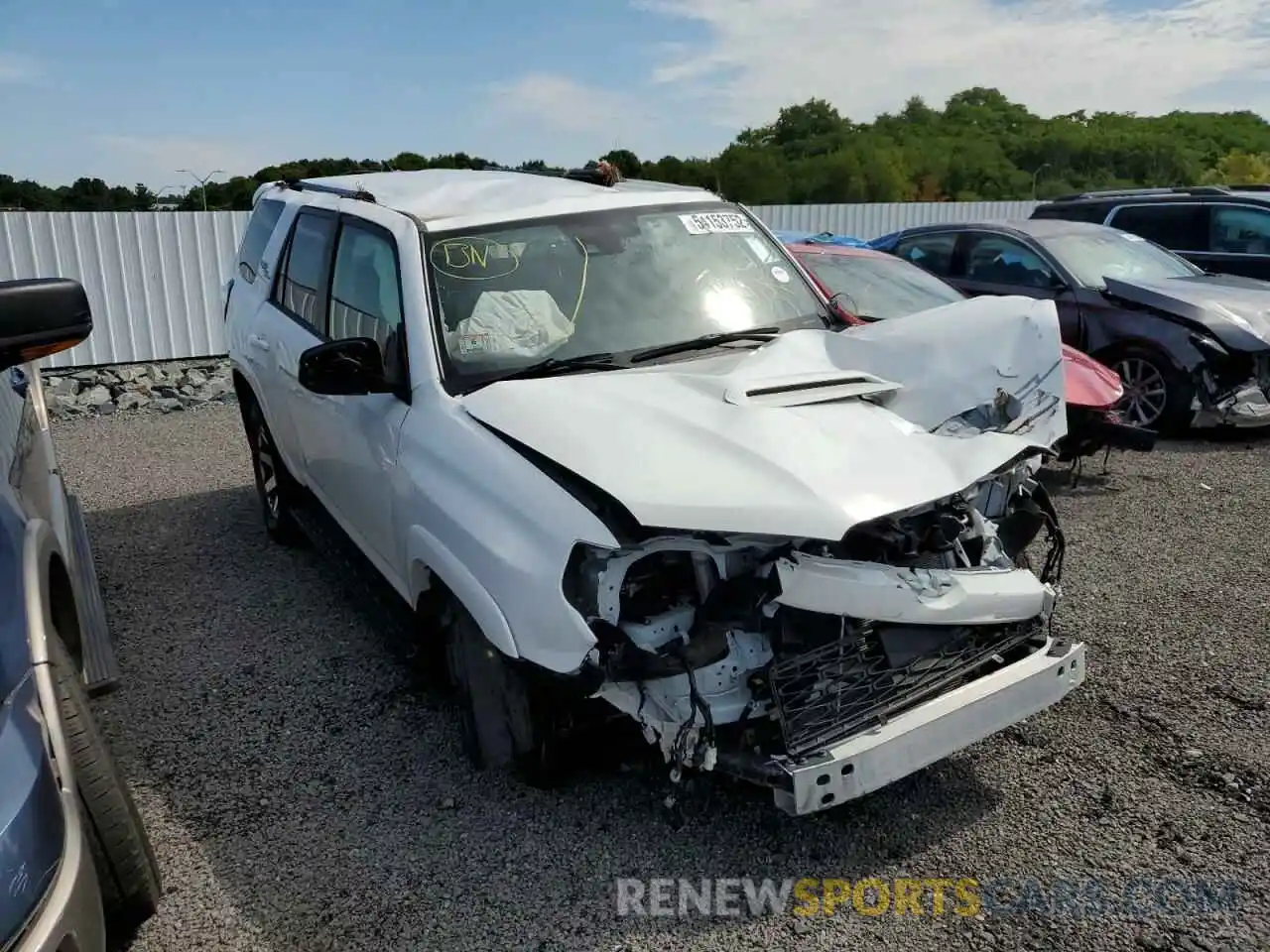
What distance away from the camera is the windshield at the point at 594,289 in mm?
3465

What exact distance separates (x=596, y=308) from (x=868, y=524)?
143cm

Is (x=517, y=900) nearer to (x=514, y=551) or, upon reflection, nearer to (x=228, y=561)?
(x=514, y=551)

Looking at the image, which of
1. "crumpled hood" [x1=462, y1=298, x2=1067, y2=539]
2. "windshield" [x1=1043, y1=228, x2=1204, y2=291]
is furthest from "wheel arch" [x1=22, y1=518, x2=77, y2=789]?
"windshield" [x1=1043, y1=228, x2=1204, y2=291]

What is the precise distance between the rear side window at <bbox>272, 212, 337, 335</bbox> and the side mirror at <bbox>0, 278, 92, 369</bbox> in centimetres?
192

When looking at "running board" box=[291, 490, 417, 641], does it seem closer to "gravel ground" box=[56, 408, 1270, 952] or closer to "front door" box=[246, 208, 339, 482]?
"front door" box=[246, 208, 339, 482]

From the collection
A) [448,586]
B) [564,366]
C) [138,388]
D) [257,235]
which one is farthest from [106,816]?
[138,388]

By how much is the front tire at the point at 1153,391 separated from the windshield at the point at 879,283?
1.73 meters

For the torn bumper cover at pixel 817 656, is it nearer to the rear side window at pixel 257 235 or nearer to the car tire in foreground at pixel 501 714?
the car tire in foreground at pixel 501 714

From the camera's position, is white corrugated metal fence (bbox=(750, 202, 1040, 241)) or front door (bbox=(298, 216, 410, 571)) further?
white corrugated metal fence (bbox=(750, 202, 1040, 241))

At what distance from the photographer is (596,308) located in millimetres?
3617

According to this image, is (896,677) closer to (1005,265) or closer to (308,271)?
(308,271)

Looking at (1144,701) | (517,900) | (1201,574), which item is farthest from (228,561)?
(1201,574)

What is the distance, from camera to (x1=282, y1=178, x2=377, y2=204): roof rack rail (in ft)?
14.2

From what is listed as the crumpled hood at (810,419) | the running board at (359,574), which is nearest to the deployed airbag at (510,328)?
the crumpled hood at (810,419)
